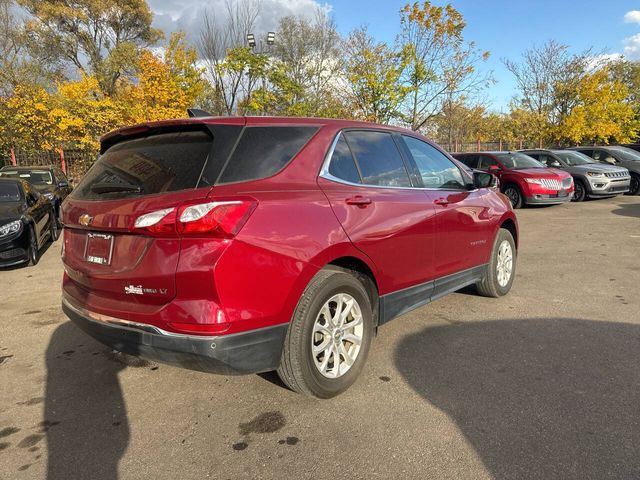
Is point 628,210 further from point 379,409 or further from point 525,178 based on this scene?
point 379,409

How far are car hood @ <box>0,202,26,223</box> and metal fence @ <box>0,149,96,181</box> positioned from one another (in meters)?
12.6

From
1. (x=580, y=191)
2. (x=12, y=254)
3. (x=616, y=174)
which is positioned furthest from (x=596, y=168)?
(x=12, y=254)

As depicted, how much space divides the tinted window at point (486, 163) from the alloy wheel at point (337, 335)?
11692mm

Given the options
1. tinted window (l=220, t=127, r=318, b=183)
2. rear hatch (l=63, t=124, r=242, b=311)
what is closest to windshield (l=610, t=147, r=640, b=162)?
tinted window (l=220, t=127, r=318, b=183)

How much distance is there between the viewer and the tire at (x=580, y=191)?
1448cm

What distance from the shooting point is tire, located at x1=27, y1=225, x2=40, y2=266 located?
7.17m

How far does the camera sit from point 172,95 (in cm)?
2047

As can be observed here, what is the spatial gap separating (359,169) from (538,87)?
3101 centimetres

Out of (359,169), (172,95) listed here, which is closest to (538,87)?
(172,95)

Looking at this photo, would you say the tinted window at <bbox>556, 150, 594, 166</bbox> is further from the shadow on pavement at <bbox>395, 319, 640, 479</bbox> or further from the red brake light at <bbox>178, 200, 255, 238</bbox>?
the red brake light at <bbox>178, 200, 255, 238</bbox>

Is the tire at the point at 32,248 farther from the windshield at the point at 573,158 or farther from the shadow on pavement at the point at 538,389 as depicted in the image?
the windshield at the point at 573,158

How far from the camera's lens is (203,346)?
2412 mm

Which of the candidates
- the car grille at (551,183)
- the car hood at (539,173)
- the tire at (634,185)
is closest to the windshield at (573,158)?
the tire at (634,185)

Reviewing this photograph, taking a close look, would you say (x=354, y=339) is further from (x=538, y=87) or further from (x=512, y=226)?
(x=538, y=87)
